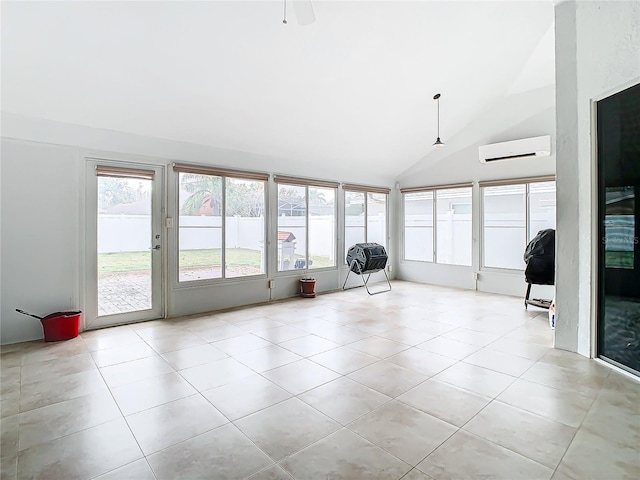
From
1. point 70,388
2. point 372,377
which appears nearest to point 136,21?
point 70,388

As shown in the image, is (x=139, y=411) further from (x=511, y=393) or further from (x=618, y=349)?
(x=618, y=349)

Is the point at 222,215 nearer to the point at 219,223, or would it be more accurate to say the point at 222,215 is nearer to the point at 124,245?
the point at 219,223

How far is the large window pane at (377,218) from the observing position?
7.46m

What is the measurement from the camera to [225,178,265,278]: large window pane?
5.29 m

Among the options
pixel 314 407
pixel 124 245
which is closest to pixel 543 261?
pixel 314 407

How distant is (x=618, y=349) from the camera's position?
2979mm

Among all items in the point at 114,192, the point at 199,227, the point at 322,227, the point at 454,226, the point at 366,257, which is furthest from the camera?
the point at 454,226

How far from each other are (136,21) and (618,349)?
4.90 meters

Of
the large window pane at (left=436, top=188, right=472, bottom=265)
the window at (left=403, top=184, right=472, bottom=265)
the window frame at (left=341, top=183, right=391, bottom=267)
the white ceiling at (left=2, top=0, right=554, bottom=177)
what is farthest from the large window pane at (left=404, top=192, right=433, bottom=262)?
the white ceiling at (left=2, top=0, right=554, bottom=177)

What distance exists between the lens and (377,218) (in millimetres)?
7621

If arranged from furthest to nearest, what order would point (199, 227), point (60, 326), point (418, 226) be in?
point (418, 226) < point (199, 227) < point (60, 326)

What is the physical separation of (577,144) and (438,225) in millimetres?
3986

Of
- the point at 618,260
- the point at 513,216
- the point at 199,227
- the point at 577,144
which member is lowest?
the point at 618,260

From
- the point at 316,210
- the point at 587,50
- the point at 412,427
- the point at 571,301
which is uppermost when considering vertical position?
the point at 587,50
